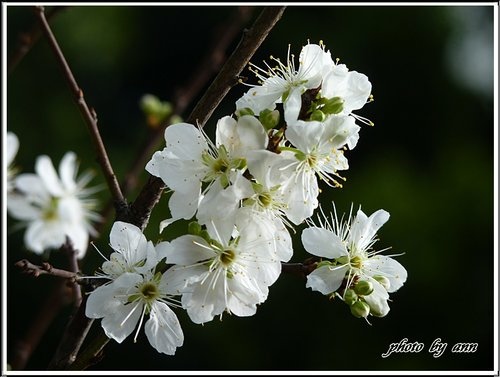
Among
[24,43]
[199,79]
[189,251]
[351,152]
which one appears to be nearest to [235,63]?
[189,251]

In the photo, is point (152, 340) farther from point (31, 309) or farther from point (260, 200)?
point (31, 309)

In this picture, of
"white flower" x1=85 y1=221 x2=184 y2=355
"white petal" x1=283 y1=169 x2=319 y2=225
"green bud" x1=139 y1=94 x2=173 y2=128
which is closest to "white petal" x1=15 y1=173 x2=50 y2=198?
"green bud" x1=139 y1=94 x2=173 y2=128

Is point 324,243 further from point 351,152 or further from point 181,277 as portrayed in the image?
point 351,152

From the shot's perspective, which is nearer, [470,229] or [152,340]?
[152,340]

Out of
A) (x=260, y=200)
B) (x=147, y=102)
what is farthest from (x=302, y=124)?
(x=147, y=102)

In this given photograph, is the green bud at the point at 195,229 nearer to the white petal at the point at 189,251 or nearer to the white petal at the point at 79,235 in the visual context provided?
the white petal at the point at 189,251

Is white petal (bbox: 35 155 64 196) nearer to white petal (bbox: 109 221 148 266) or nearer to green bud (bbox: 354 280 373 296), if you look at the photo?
white petal (bbox: 109 221 148 266)

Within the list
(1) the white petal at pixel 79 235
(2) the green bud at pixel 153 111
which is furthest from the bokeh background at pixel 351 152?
(1) the white petal at pixel 79 235

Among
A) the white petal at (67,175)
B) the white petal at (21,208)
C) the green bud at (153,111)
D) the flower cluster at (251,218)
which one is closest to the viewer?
the flower cluster at (251,218)
